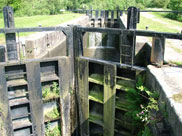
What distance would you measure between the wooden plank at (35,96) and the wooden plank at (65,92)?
0.72m

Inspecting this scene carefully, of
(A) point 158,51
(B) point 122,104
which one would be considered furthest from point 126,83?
(A) point 158,51

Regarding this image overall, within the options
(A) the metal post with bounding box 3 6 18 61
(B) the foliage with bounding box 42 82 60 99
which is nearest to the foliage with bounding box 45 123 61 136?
(B) the foliage with bounding box 42 82 60 99

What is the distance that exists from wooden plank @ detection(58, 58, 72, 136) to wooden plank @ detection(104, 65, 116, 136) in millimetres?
1274

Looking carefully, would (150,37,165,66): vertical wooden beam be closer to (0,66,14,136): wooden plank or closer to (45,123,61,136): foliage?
(45,123,61,136): foliage

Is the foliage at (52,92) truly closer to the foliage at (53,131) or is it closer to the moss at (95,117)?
the foliage at (53,131)

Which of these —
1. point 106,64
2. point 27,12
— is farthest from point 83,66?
point 27,12

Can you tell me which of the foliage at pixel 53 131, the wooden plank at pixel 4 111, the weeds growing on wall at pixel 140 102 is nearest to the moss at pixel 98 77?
the weeds growing on wall at pixel 140 102

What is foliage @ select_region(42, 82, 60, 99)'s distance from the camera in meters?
7.18

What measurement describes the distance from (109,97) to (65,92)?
1.48 meters

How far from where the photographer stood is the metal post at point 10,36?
6.64 m

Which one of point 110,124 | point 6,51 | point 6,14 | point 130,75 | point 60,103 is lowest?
point 110,124

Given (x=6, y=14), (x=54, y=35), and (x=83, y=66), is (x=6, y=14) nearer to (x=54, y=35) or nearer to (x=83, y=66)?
(x=83, y=66)

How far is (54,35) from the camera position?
430 inches

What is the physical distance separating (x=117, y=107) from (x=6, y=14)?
13.9 feet
